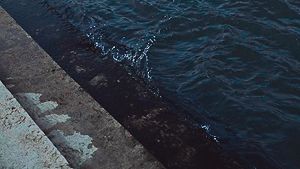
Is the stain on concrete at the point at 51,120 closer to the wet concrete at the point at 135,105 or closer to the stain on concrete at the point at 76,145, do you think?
the stain on concrete at the point at 76,145

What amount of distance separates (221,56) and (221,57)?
0.02m

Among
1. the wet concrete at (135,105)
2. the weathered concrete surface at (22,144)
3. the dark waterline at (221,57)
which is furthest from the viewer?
the dark waterline at (221,57)

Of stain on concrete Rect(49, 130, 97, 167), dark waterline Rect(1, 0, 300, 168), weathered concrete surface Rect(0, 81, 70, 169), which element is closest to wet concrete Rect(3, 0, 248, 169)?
dark waterline Rect(1, 0, 300, 168)

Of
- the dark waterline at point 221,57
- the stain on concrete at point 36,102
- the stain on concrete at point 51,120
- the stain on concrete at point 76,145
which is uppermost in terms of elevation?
the stain on concrete at point 76,145

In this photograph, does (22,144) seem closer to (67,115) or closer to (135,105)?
(67,115)

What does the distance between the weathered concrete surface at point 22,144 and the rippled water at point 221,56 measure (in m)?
2.59

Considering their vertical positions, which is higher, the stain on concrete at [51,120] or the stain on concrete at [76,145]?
the stain on concrete at [76,145]

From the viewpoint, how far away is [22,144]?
185 inches

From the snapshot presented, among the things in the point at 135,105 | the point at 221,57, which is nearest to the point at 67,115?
the point at 135,105

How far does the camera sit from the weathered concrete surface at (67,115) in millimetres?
4871

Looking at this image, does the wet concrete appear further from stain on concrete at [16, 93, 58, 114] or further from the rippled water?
stain on concrete at [16, 93, 58, 114]

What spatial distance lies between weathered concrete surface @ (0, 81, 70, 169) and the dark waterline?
262 centimetres

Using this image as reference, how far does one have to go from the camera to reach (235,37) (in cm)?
822

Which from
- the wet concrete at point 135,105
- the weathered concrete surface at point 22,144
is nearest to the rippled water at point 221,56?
the wet concrete at point 135,105
